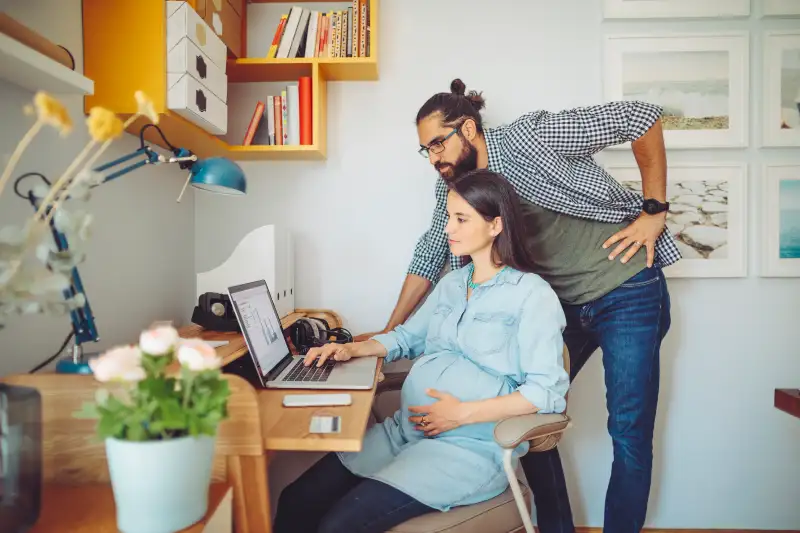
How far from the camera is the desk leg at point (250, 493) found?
1087 mm

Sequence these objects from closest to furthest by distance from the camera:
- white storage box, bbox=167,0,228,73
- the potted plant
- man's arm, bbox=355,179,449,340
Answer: the potted plant → white storage box, bbox=167,0,228,73 → man's arm, bbox=355,179,449,340

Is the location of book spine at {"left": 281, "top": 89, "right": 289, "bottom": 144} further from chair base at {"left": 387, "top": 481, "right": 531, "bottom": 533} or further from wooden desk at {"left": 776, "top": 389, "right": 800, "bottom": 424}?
wooden desk at {"left": 776, "top": 389, "right": 800, "bottom": 424}

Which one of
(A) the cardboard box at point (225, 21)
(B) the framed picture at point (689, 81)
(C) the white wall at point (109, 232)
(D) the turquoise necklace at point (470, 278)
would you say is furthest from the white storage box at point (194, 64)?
(B) the framed picture at point (689, 81)

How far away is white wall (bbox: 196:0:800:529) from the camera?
7.72ft

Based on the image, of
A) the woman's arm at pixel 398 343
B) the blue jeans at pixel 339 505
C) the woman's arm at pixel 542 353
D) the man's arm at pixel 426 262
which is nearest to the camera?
the blue jeans at pixel 339 505

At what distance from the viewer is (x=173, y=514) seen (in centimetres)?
86

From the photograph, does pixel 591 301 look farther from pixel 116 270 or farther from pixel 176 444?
pixel 116 270

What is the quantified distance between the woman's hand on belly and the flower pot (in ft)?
2.20

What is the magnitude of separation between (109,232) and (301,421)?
37.6 inches

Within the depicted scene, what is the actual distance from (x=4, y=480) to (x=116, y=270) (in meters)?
0.97

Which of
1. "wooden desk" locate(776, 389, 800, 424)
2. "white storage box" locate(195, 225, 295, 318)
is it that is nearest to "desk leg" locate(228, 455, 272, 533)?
"white storage box" locate(195, 225, 295, 318)

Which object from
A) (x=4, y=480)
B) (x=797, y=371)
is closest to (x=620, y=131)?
(x=797, y=371)

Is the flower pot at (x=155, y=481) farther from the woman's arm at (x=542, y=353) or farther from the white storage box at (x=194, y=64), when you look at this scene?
the white storage box at (x=194, y=64)

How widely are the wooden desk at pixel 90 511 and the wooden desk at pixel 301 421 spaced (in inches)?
5.3
